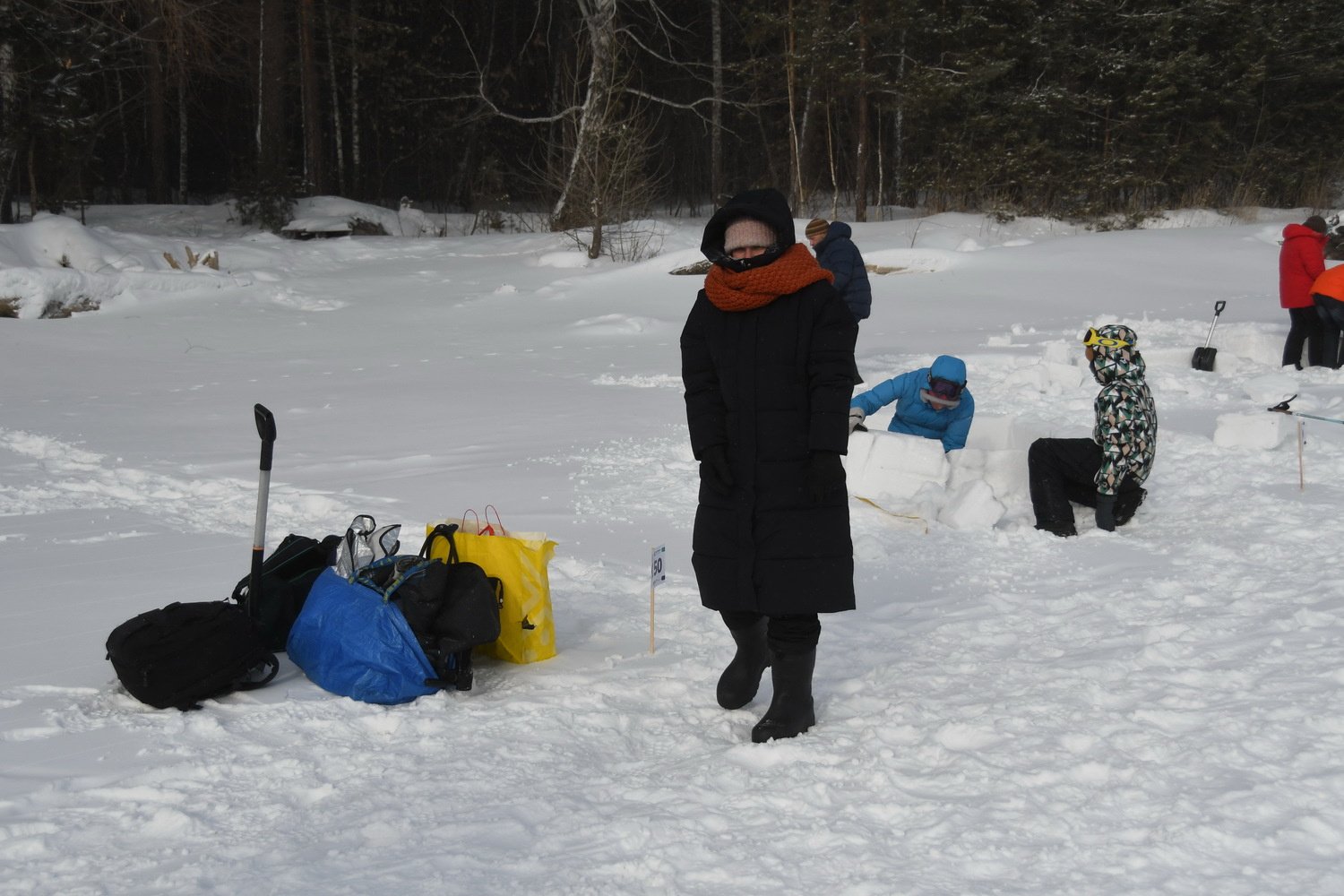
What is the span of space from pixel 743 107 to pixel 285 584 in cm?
2372

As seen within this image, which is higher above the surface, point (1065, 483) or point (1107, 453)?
point (1107, 453)

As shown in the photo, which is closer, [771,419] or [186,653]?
[771,419]

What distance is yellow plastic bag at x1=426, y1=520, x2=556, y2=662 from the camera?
168 inches

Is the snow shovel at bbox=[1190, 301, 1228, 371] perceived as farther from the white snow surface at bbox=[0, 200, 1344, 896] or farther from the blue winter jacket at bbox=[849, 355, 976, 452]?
the blue winter jacket at bbox=[849, 355, 976, 452]

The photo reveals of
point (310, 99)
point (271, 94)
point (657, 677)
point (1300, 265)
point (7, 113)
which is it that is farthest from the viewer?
point (310, 99)

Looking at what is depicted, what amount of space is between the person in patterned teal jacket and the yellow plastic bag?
3.26m

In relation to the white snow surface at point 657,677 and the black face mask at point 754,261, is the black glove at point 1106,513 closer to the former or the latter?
the white snow surface at point 657,677

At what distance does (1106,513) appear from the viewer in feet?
20.7

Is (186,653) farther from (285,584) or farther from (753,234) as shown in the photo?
(753,234)

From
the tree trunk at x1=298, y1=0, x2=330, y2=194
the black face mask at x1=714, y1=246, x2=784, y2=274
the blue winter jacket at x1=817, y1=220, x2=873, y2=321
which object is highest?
the tree trunk at x1=298, y1=0, x2=330, y2=194

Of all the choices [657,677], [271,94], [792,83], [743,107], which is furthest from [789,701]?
[743,107]

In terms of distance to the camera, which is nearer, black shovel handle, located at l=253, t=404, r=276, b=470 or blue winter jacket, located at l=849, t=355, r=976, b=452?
black shovel handle, located at l=253, t=404, r=276, b=470

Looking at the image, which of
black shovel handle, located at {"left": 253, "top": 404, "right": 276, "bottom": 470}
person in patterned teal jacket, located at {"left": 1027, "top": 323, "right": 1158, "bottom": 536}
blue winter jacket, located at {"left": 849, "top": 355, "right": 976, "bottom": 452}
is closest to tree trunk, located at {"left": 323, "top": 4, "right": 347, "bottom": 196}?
blue winter jacket, located at {"left": 849, "top": 355, "right": 976, "bottom": 452}

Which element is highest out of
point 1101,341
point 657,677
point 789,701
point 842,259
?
point 842,259
